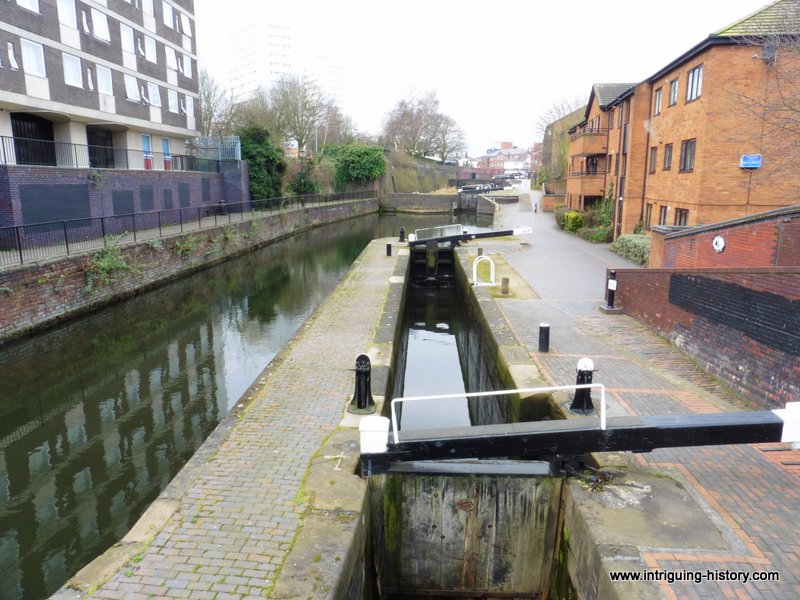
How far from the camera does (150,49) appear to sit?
30250 millimetres

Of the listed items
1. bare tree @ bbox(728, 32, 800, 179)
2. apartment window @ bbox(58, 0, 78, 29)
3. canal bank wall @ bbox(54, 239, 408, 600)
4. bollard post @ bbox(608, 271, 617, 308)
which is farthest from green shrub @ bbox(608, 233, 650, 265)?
apartment window @ bbox(58, 0, 78, 29)

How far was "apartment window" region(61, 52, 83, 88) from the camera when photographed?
23281 millimetres

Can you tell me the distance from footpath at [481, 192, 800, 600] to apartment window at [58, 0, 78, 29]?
23168mm

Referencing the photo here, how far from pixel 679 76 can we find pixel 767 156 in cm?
492

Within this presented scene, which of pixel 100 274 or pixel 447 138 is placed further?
pixel 447 138

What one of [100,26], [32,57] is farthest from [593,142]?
[32,57]

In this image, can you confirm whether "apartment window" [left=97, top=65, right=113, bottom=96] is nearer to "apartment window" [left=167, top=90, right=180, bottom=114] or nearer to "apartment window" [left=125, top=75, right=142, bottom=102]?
"apartment window" [left=125, top=75, right=142, bottom=102]

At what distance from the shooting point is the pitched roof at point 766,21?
16.3 metres

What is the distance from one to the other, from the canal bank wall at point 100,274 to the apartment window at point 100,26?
958cm

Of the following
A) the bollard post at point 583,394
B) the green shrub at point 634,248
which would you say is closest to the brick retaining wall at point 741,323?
the bollard post at point 583,394

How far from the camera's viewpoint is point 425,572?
6.29 metres

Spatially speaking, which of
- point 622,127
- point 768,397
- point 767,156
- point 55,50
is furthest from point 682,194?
point 55,50

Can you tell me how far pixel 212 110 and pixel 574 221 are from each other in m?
30.7

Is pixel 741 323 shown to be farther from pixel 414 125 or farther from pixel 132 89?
pixel 414 125
